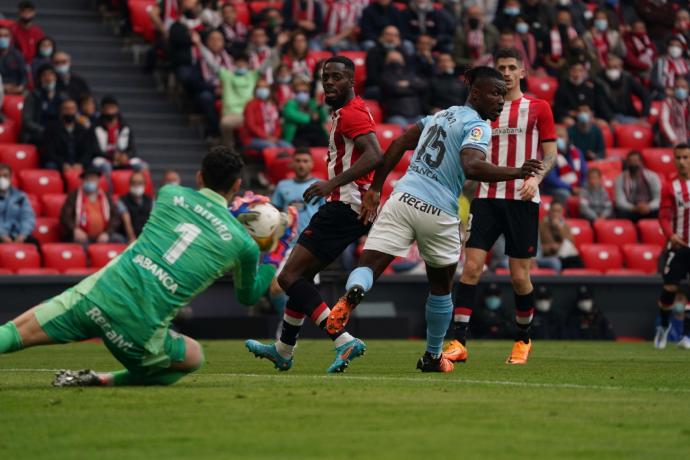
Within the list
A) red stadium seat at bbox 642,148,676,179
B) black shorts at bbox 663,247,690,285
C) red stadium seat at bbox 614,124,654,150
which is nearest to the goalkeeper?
black shorts at bbox 663,247,690,285

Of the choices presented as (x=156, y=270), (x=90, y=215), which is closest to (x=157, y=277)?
(x=156, y=270)

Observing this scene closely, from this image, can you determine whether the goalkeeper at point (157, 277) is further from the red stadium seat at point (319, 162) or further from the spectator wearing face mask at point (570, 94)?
the spectator wearing face mask at point (570, 94)

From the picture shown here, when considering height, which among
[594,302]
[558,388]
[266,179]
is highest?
[558,388]

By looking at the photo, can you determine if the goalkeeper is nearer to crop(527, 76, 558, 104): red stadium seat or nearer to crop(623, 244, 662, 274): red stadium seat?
crop(623, 244, 662, 274): red stadium seat

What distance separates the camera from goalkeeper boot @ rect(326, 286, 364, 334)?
32.4 ft

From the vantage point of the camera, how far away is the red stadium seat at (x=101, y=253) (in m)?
19.6

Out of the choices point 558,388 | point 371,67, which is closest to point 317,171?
point 371,67

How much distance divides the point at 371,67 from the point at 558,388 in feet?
48.6

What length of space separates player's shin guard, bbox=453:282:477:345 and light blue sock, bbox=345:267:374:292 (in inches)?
94.9

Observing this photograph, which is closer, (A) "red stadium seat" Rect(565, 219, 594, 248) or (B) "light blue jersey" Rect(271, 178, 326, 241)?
(B) "light blue jersey" Rect(271, 178, 326, 241)

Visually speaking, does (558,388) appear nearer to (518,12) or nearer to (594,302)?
(594,302)

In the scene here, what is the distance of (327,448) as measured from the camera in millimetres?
6691

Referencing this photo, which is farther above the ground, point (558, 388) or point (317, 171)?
point (558, 388)

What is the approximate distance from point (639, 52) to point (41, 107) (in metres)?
12.4
